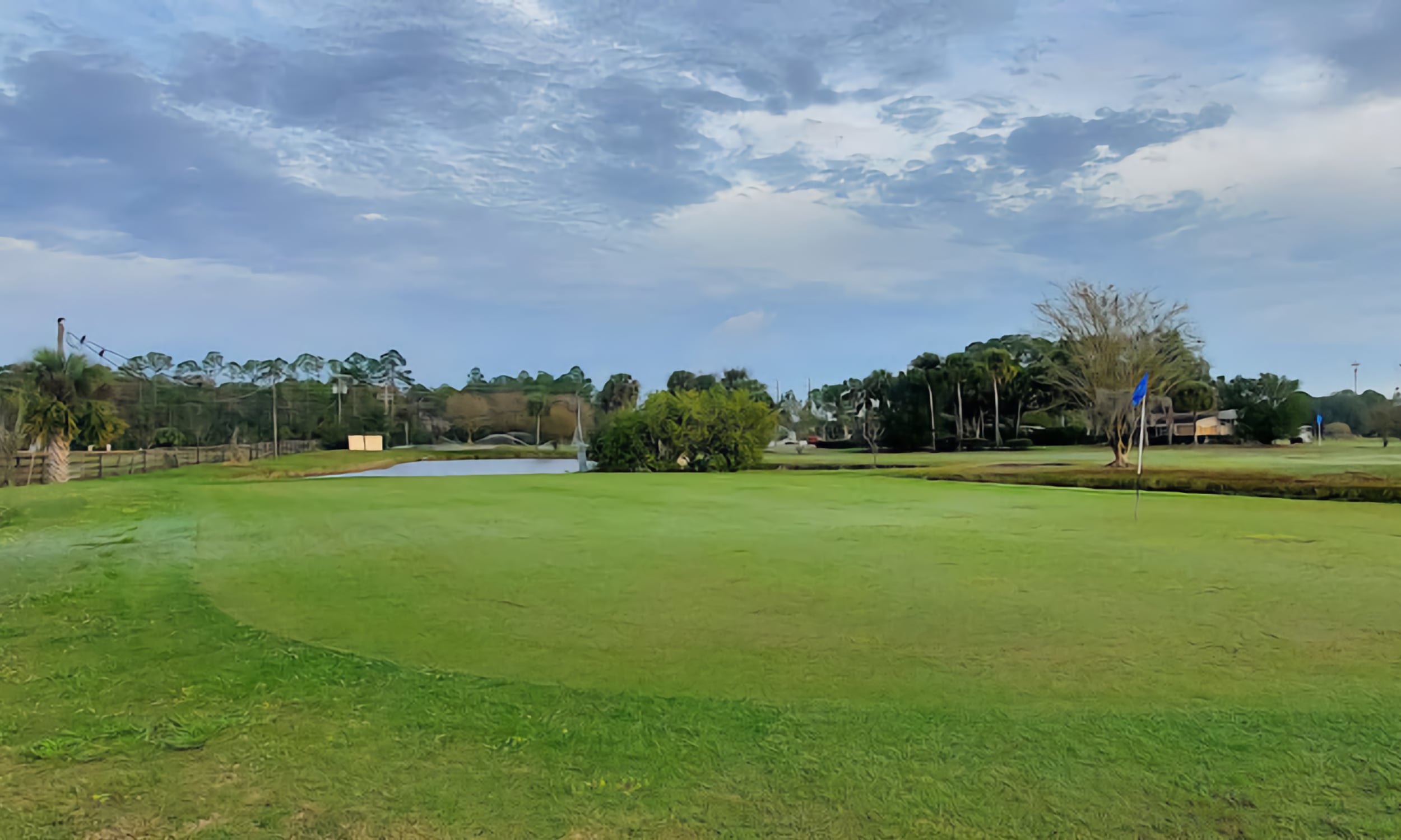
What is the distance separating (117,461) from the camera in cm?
3281

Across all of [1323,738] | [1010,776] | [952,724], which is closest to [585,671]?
[952,724]

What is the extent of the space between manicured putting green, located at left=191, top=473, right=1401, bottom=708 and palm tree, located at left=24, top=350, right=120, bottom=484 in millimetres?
17961

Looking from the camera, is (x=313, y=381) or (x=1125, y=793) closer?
(x=1125, y=793)

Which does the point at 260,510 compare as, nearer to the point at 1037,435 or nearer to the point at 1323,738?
the point at 1323,738

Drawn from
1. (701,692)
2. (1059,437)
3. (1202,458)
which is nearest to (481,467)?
(1202,458)

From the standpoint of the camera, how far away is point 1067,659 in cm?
476

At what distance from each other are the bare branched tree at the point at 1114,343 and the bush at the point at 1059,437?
848 inches

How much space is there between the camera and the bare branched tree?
30.8m

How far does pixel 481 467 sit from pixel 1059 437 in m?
34.4

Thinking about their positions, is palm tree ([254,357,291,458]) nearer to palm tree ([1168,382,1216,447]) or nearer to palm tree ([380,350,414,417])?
palm tree ([380,350,414,417])

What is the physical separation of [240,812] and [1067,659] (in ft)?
12.9

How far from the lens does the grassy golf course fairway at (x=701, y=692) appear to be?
2.92m

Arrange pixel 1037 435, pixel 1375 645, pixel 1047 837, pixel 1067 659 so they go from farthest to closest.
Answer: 1. pixel 1037 435
2. pixel 1375 645
3. pixel 1067 659
4. pixel 1047 837

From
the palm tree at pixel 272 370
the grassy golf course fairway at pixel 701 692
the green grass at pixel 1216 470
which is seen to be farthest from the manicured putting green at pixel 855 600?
the palm tree at pixel 272 370
